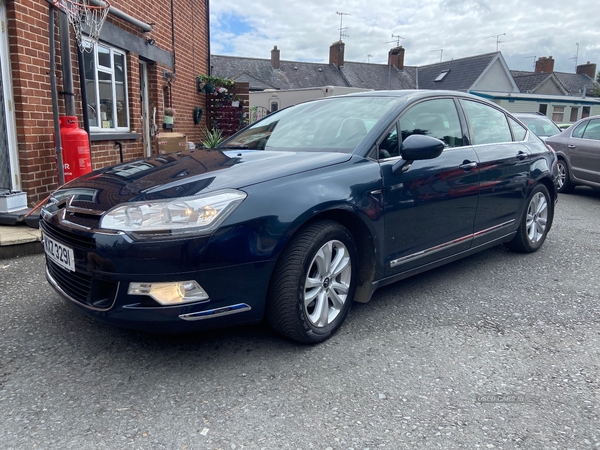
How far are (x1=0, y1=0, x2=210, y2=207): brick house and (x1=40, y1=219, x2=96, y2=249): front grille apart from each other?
2.80 metres

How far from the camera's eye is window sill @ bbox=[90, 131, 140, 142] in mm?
6770

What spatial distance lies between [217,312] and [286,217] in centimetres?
59

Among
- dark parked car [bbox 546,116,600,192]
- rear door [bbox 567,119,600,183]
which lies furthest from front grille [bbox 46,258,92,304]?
rear door [bbox 567,119,600,183]

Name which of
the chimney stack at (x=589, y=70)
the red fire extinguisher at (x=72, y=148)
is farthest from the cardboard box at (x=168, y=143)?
the chimney stack at (x=589, y=70)

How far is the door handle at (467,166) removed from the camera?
374 cm

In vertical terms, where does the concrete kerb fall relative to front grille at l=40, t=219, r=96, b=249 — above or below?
below

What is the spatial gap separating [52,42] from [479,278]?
4.98 m

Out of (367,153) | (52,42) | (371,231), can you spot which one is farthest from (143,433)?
(52,42)

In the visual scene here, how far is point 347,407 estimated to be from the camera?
7.50 ft

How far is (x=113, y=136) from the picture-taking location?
7.27 metres

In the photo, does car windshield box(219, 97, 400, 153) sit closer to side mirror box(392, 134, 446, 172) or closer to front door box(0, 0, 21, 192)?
side mirror box(392, 134, 446, 172)

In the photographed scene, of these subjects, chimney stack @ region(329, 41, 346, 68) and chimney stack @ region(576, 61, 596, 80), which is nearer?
chimney stack @ region(329, 41, 346, 68)

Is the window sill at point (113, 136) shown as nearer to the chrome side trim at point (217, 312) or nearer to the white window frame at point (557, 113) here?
the chrome side trim at point (217, 312)

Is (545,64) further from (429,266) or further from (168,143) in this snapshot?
(429,266)
